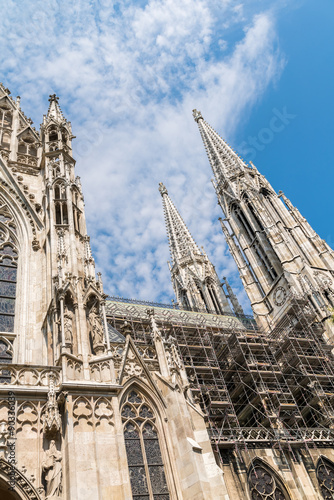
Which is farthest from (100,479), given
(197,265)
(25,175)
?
(197,265)

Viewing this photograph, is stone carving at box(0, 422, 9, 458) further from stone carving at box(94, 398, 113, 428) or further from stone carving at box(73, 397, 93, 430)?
stone carving at box(94, 398, 113, 428)

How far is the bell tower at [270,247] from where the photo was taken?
97.1ft

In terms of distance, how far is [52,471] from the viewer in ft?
27.2

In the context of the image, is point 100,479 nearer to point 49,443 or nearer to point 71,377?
point 49,443

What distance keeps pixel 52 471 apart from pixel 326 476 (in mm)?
14212

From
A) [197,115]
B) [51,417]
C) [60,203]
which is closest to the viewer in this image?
[51,417]

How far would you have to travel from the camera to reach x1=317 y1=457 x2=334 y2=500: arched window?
17859mm

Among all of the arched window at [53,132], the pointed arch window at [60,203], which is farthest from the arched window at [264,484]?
the arched window at [53,132]

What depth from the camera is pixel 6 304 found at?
1209 centimetres

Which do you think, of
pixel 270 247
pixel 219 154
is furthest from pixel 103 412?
pixel 219 154

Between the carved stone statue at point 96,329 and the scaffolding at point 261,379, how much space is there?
6746mm

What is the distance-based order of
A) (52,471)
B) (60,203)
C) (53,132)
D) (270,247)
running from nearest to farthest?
(52,471), (60,203), (53,132), (270,247)

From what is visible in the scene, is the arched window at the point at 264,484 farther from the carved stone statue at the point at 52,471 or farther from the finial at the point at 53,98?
the finial at the point at 53,98

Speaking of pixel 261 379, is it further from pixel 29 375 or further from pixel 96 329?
pixel 29 375
